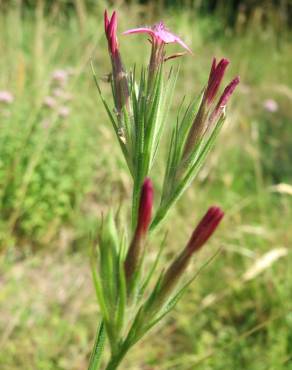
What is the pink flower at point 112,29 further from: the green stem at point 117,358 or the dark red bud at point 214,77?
the green stem at point 117,358

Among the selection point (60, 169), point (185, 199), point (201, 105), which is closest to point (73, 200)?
point (60, 169)

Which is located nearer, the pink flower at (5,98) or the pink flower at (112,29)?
the pink flower at (112,29)

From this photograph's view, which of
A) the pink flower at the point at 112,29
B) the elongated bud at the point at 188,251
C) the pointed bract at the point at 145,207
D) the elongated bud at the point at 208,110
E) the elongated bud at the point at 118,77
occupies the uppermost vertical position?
the pink flower at the point at 112,29

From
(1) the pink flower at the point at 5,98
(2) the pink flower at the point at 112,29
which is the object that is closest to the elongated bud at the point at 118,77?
(2) the pink flower at the point at 112,29

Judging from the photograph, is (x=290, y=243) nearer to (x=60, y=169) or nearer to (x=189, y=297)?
(x=189, y=297)

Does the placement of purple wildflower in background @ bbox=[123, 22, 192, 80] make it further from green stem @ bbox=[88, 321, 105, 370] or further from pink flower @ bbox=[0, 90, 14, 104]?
pink flower @ bbox=[0, 90, 14, 104]

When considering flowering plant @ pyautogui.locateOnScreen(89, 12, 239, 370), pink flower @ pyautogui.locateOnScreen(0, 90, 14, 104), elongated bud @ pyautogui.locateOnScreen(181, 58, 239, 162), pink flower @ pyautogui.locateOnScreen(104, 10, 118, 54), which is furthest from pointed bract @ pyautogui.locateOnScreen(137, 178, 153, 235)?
pink flower @ pyautogui.locateOnScreen(0, 90, 14, 104)

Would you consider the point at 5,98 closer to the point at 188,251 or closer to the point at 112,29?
the point at 112,29
